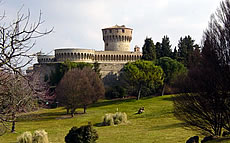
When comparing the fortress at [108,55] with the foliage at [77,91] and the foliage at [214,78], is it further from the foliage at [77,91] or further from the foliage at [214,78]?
the foliage at [214,78]

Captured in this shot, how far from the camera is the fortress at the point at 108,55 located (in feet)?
239

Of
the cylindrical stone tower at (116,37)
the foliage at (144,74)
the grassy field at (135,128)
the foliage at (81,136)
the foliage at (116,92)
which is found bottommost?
the grassy field at (135,128)

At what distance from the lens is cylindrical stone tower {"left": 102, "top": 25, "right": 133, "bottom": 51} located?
269ft

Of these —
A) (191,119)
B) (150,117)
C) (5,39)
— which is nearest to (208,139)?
(191,119)

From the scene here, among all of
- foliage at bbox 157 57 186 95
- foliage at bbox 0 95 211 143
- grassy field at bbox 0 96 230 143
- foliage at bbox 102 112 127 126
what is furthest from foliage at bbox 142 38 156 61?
foliage at bbox 102 112 127 126

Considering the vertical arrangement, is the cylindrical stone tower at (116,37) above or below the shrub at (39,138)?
above

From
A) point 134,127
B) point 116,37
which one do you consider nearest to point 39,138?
point 134,127

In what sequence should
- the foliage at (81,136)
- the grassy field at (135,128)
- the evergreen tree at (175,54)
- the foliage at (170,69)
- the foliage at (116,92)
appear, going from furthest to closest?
the evergreen tree at (175,54)
the foliage at (116,92)
the foliage at (170,69)
the grassy field at (135,128)
the foliage at (81,136)

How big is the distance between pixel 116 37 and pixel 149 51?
1617 centimetres

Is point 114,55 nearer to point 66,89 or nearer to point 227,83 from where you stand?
point 66,89

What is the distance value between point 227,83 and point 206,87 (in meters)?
0.94

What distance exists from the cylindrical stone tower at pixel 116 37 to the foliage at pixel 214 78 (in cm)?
6993

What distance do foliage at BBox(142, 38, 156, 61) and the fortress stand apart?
27.7 feet

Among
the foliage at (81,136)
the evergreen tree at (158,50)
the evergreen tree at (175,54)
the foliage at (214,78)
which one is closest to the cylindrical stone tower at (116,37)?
the evergreen tree at (158,50)
